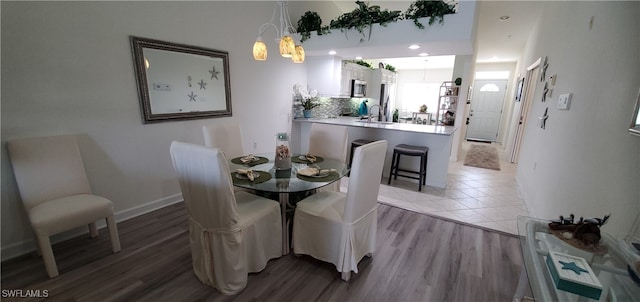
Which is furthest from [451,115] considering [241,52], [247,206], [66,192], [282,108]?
[66,192]

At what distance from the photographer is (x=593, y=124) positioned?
1.69 m

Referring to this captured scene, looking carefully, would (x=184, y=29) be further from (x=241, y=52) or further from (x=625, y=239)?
(x=625, y=239)

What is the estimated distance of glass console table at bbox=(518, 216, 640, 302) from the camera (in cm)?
88

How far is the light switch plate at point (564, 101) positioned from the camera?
2.21 m

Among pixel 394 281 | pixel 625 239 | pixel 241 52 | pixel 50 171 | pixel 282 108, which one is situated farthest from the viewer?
pixel 282 108

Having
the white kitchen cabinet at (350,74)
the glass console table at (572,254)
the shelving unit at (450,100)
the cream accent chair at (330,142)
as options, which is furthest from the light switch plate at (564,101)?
the white kitchen cabinet at (350,74)

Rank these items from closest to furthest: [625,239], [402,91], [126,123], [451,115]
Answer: [625,239], [126,123], [451,115], [402,91]

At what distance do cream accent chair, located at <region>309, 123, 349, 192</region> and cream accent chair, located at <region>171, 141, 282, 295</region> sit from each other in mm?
1024

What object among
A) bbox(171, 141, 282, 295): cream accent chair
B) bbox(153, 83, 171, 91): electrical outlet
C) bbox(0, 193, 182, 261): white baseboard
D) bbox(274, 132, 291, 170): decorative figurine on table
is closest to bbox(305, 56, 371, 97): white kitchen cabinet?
bbox(153, 83, 171, 91): electrical outlet

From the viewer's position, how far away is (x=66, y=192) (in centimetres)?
201

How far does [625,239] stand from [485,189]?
110 inches

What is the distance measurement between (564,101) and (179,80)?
13.0 ft

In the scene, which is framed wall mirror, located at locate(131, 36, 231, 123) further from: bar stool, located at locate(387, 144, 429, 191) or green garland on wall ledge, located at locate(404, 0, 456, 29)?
bar stool, located at locate(387, 144, 429, 191)

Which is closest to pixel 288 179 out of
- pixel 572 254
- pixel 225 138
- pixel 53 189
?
pixel 225 138
